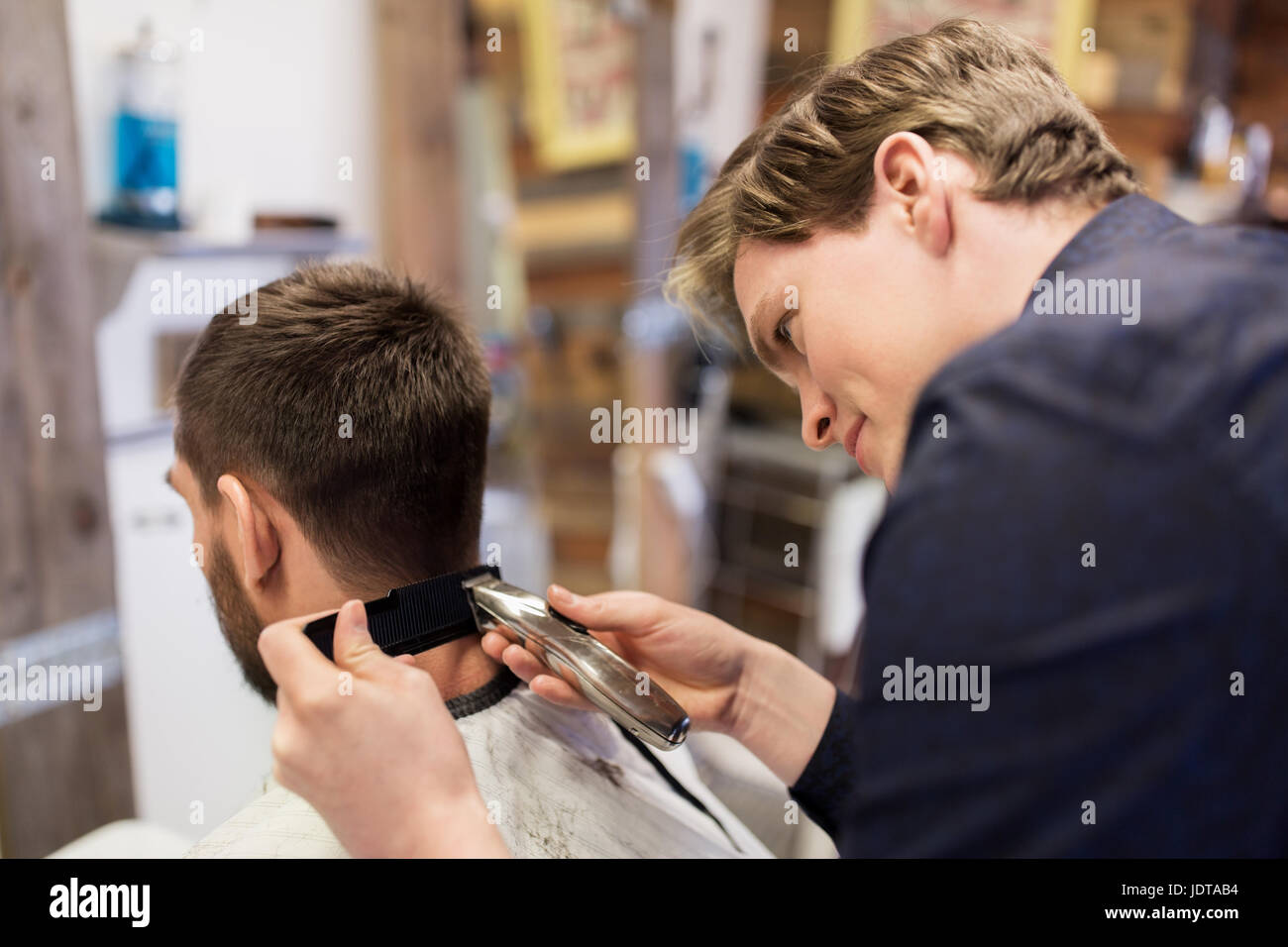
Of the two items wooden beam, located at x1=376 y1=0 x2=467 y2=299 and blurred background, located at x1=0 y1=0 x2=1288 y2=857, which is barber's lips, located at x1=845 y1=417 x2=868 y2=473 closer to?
blurred background, located at x1=0 y1=0 x2=1288 y2=857

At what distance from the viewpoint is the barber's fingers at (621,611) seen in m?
1.15

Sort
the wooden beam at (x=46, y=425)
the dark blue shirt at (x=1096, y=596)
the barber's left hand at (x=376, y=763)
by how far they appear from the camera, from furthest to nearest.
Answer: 1. the wooden beam at (x=46, y=425)
2. the barber's left hand at (x=376, y=763)
3. the dark blue shirt at (x=1096, y=596)

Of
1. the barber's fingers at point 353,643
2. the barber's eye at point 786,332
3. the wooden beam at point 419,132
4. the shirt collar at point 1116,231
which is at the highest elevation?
the wooden beam at point 419,132

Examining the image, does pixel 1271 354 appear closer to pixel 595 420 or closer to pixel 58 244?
pixel 58 244

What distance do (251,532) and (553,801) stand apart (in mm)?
485

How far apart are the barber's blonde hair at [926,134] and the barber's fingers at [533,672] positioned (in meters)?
0.54

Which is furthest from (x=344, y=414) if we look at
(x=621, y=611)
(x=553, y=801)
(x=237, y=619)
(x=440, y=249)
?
(x=440, y=249)

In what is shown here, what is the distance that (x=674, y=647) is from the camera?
122 cm

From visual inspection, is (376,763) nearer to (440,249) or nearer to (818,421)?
(818,421)

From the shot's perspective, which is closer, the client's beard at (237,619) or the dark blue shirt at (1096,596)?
the dark blue shirt at (1096,596)

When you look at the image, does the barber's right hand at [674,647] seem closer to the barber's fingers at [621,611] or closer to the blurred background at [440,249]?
the barber's fingers at [621,611]

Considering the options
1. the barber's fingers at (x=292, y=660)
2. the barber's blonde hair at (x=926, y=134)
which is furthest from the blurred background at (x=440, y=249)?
the barber's fingers at (x=292, y=660)

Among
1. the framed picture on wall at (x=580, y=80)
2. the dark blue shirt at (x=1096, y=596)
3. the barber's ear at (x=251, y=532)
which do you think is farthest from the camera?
the framed picture on wall at (x=580, y=80)

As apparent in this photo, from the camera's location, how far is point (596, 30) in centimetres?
338
